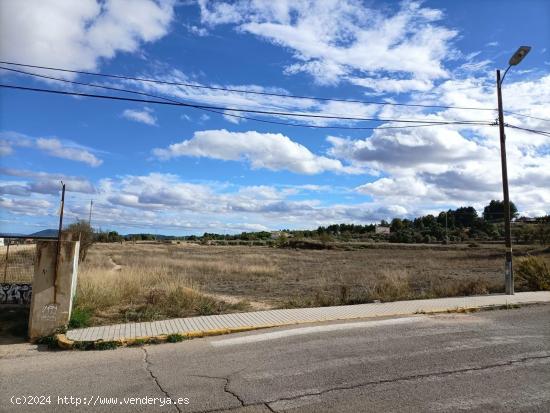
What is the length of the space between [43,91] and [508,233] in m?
15.3

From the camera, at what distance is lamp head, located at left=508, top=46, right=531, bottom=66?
15599mm

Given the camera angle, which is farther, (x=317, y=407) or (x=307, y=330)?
(x=307, y=330)

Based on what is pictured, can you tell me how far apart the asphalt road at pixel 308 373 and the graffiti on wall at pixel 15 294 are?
1.86m

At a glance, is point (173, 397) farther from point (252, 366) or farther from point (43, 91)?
point (43, 91)

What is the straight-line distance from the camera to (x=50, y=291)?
9.59 m

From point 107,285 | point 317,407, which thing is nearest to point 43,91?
point 107,285

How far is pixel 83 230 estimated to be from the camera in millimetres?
32750

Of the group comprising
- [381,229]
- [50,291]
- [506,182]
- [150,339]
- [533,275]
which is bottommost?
[150,339]

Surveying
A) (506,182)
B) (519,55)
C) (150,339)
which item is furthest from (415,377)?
(519,55)

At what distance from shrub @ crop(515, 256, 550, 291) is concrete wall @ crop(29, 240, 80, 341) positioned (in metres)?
16.0

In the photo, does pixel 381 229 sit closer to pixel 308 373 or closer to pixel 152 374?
pixel 308 373

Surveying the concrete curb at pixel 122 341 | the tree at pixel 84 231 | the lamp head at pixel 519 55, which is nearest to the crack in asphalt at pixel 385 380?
the concrete curb at pixel 122 341

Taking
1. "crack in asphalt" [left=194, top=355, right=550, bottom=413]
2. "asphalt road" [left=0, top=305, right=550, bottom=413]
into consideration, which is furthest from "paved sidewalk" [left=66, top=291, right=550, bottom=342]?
"crack in asphalt" [left=194, top=355, right=550, bottom=413]

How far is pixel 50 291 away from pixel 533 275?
16916mm
